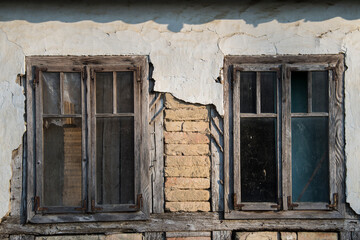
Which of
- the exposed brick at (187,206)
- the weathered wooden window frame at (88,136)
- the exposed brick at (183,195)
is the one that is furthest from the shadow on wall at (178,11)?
the exposed brick at (187,206)

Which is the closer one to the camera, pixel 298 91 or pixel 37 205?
pixel 37 205

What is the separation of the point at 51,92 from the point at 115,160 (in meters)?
0.91

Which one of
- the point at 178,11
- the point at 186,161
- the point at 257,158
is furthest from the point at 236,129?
the point at 178,11

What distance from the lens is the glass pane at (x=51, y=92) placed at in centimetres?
355

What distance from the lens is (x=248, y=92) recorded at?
358 cm

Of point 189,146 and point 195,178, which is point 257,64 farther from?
point 195,178

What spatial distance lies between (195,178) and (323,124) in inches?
53.3

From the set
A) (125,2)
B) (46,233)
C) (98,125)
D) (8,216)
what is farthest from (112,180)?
(125,2)

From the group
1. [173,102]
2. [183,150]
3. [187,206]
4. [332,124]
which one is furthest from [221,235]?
[332,124]

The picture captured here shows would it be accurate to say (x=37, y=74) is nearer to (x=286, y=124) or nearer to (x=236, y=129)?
(x=236, y=129)

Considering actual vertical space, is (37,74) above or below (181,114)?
above

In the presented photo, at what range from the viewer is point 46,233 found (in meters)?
3.50

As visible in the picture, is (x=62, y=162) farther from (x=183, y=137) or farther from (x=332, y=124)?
(x=332, y=124)

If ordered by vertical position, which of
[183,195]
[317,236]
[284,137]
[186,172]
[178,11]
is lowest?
[317,236]
